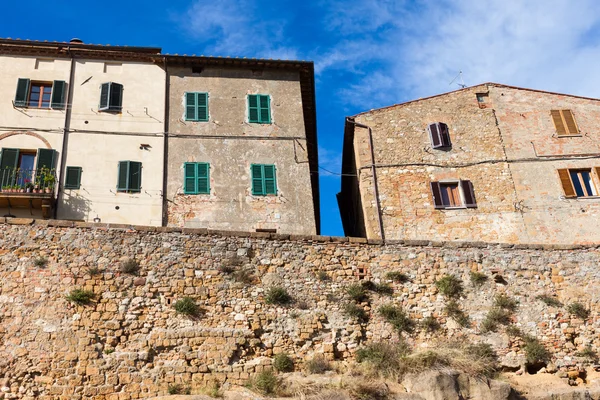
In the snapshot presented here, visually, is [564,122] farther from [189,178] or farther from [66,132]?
[66,132]

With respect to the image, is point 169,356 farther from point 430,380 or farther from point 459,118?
point 459,118

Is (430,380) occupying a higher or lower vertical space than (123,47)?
lower

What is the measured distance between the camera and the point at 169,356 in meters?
15.4

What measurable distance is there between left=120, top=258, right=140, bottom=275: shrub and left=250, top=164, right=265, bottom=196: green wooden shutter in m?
6.01

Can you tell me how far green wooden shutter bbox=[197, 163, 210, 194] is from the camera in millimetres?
21375

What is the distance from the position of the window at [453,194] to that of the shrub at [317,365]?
861cm

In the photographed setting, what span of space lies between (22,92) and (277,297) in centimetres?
1234

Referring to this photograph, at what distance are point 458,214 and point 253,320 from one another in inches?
372

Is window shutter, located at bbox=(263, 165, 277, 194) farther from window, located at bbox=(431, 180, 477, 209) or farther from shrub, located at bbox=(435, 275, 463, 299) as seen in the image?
shrub, located at bbox=(435, 275, 463, 299)

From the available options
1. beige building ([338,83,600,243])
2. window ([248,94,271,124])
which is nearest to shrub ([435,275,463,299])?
Answer: beige building ([338,83,600,243])

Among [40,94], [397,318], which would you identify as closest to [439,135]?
[397,318]

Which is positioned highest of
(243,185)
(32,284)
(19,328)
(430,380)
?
(243,185)

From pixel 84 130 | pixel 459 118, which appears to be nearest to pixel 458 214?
pixel 459 118

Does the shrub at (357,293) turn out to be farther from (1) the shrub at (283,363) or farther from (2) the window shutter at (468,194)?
(2) the window shutter at (468,194)
